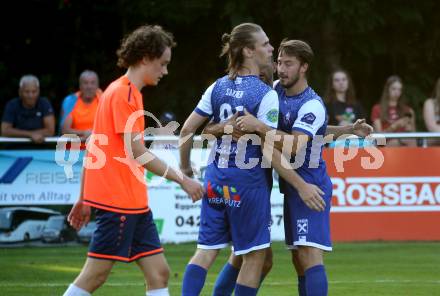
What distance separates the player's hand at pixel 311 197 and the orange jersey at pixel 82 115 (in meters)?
7.43

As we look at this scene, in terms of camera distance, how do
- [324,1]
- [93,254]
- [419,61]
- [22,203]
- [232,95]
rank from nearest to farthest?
[93,254]
[232,95]
[22,203]
[324,1]
[419,61]

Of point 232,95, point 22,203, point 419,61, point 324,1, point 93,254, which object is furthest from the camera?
point 419,61

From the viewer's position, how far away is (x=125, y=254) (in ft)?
23.6

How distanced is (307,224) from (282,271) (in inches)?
158

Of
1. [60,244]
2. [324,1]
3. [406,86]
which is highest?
[324,1]

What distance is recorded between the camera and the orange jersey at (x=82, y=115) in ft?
48.3

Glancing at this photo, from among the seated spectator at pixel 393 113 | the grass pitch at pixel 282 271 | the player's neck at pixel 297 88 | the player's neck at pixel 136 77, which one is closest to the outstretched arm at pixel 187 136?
the player's neck at pixel 297 88

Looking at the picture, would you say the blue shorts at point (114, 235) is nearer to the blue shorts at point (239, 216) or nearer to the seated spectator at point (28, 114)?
the blue shorts at point (239, 216)

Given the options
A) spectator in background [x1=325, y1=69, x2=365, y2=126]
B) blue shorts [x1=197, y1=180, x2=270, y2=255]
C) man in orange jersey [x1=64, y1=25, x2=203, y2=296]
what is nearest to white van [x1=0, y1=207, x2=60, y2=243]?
spectator in background [x1=325, y1=69, x2=365, y2=126]

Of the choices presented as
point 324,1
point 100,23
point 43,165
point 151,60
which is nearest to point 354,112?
point 324,1

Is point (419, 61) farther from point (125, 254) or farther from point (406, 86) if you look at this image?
point (125, 254)

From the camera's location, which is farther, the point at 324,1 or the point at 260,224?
the point at 324,1

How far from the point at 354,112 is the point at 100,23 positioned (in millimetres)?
6595

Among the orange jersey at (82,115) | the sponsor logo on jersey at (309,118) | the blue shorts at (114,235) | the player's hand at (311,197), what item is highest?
the orange jersey at (82,115)
